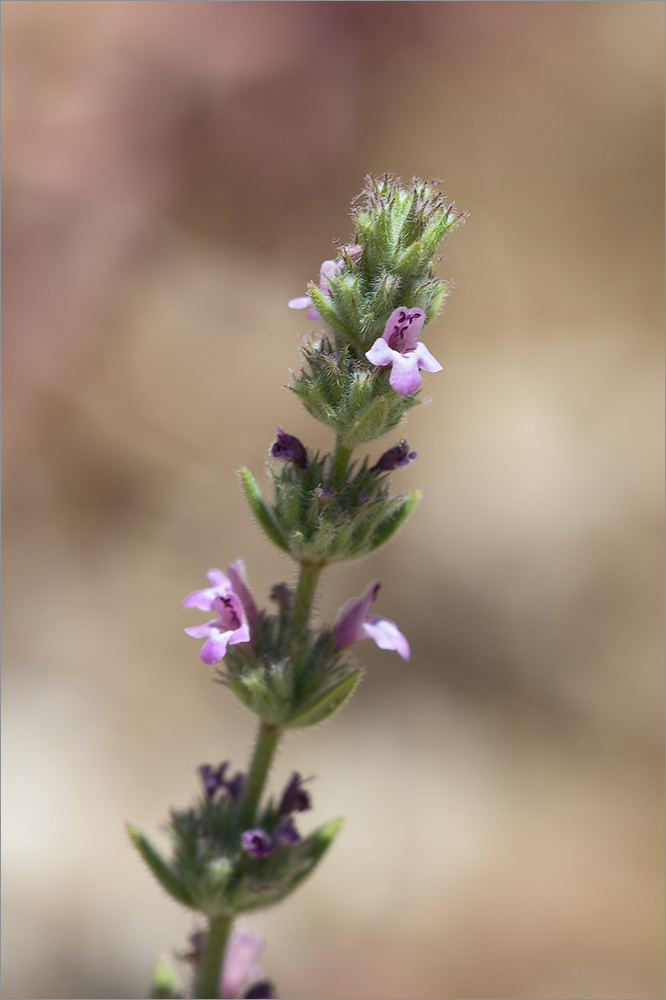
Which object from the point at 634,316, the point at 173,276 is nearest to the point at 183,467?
the point at 173,276

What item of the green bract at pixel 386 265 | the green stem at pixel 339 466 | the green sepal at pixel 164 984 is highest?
the green bract at pixel 386 265

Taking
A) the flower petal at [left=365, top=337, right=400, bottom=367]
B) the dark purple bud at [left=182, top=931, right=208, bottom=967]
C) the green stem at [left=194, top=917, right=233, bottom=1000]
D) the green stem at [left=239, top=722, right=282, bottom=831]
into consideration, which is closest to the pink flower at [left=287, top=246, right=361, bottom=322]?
the flower petal at [left=365, top=337, right=400, bottom=367]

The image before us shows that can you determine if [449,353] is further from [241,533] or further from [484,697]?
[484,697]

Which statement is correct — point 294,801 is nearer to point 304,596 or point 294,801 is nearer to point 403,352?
point 304,596

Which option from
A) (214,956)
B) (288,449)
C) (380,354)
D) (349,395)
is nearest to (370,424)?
(349,395)

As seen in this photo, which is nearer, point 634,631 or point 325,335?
point 325,335

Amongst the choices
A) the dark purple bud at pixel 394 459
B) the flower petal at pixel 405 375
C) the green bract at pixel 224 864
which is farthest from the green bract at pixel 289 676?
the flower petal at pixel 405 375

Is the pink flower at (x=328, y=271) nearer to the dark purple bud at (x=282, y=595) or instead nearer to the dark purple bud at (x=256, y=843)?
the dark purple bud at (x=282, y=595)
